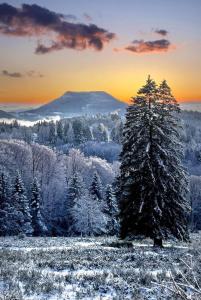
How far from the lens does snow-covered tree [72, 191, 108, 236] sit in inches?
2375

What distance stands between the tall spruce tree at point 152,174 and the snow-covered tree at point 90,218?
3587 centimetres

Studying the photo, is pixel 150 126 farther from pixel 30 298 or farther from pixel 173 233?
pixel 30 298

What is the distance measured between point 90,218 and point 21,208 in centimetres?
1104

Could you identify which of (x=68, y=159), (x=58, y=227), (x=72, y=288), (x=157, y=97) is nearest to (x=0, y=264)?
(x=72, y=288)

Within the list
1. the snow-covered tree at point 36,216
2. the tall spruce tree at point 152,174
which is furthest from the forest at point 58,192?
the tall spruce tree at point 152,174

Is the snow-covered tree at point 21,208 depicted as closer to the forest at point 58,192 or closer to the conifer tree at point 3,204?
the forest at point 58,192

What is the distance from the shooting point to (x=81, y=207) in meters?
62.5

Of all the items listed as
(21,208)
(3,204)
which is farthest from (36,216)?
(3,204)

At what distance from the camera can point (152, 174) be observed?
23.7 meters

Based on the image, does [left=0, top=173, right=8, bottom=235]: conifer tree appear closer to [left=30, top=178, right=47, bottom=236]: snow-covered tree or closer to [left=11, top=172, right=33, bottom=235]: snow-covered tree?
[left=11, top=172, right=33, bottom=235]: snow-covered tree

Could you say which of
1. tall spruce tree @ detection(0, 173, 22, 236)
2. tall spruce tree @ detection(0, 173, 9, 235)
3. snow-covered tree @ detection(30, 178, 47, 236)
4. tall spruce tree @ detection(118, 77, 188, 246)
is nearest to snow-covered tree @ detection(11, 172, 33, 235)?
tall spruce tree @ detection(0, 173, 22, 236)

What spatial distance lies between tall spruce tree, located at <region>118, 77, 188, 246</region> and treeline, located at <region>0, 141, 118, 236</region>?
3637 centimetres

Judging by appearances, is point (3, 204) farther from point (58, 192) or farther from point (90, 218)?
point (58, 192)

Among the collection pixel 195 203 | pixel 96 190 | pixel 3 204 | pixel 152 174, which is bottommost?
pixel 195 203
